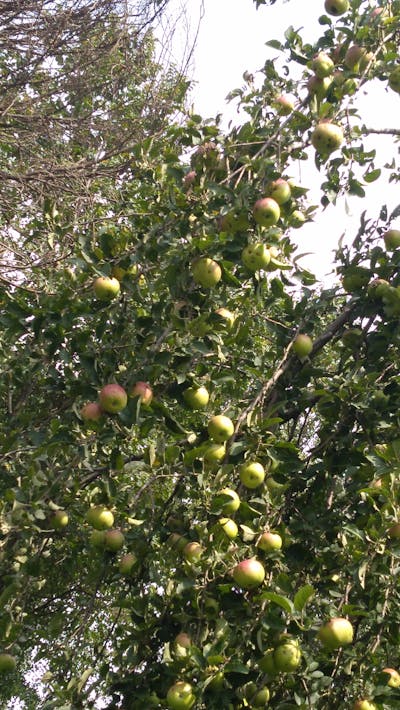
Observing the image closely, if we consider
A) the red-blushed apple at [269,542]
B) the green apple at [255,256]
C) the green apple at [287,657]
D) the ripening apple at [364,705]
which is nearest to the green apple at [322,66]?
the green apple at [255,256]

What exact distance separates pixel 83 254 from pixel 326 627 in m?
1.41

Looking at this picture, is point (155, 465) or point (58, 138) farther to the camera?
point (58, 138)

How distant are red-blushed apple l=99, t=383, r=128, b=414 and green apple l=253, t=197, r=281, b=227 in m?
0.71

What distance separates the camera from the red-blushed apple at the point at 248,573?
1.99 metres

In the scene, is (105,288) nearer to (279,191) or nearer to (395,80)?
(279,191)

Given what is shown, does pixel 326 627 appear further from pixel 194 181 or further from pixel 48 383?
pixel 194 181

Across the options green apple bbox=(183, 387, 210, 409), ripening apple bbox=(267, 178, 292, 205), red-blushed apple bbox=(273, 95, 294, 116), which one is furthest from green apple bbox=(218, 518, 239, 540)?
red-blushed apple bbox=(273, 95, 294, 116)

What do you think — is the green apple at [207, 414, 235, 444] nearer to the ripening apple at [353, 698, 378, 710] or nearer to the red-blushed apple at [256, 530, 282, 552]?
the red-blushed apple at [256, 530, 282, 552]

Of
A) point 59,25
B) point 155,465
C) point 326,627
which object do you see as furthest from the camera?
point 59,25

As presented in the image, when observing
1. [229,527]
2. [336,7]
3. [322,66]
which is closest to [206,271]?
[229,527]

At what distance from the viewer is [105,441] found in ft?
7.05

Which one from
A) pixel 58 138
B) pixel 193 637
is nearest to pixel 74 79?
pixel 58 138

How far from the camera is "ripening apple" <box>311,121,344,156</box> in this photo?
243 centimetres

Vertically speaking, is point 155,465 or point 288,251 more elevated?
point 288,251
